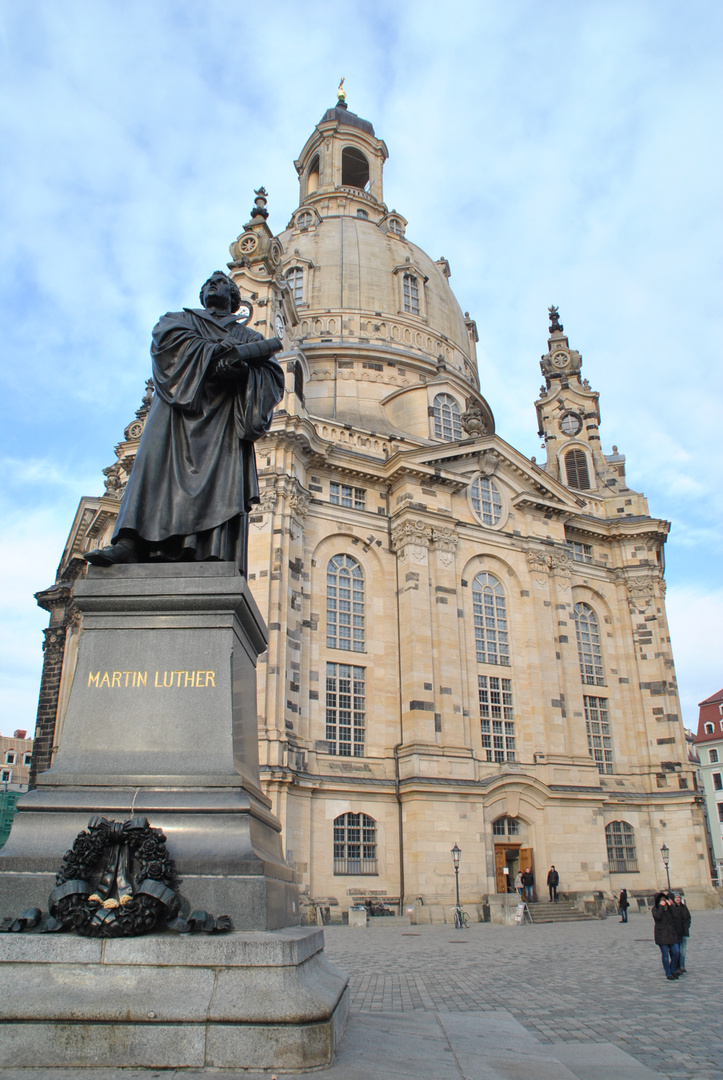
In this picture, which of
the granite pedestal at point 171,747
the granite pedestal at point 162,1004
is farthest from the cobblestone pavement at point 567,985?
the granite pedestal at point 171,747

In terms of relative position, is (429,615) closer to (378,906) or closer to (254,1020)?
(378,906)

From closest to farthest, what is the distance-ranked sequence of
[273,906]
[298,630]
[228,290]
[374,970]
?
[273,906] → [228,290] → [374,970] → [298,630]

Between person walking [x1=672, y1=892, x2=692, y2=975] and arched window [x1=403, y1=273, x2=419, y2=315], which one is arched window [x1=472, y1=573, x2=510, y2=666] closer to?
arched window [x1=403, y1=273, x2=419, y2=315]

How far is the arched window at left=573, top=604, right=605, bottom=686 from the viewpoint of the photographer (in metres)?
40.2

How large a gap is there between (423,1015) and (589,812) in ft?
98.2

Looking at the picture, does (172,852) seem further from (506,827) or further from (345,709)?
(506,827)

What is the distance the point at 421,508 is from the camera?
115ft

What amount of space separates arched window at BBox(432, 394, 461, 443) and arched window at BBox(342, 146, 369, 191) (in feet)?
101

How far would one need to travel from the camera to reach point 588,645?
40.8 meters

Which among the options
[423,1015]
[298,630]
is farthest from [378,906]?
[423,1015]

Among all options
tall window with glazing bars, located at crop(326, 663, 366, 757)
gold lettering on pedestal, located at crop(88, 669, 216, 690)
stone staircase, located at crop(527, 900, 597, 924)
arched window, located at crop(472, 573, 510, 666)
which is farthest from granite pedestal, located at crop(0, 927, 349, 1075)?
arched window, located at crop(472, 573, 510, 666)

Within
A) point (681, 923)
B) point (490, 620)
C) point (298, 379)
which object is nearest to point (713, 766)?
point (490, 620)

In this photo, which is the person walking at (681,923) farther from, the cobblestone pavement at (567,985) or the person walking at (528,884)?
the person walking at (528,884)

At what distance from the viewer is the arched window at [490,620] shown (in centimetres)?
3569
